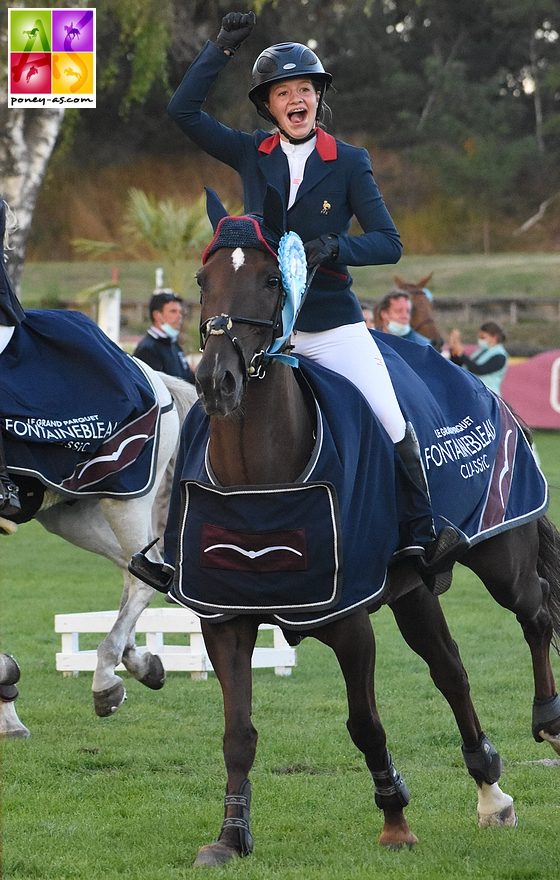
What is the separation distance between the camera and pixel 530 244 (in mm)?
45062

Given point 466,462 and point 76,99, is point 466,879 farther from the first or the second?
point 76,99

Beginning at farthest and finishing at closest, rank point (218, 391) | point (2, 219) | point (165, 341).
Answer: point (165, 341), point (2, 219), point (218, 391)

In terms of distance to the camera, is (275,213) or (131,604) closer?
(275,213)

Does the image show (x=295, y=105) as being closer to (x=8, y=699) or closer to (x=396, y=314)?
(x=8, y=699)

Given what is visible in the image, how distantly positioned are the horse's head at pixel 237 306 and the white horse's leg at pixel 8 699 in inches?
121

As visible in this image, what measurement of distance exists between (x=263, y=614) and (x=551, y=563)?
229cm

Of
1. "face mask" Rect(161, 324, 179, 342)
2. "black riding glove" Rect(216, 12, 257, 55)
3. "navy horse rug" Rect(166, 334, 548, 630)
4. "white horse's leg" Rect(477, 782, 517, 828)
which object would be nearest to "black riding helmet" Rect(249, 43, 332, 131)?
"black riding glove" Rect(216, 12, 257, 55)

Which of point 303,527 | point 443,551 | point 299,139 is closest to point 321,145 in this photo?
point 299,139

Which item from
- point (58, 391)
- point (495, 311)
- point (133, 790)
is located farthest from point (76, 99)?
point (495, 311)

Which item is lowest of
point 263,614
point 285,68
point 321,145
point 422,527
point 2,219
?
point 263,614

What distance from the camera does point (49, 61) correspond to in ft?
25.5

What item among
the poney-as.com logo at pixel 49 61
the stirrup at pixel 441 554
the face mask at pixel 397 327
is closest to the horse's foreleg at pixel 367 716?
the stirrup at pixel 441 554

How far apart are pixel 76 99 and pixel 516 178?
38.7 meters

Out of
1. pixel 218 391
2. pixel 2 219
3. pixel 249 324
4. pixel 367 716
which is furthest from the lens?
pixel 2 219
